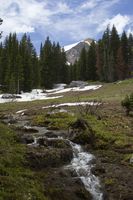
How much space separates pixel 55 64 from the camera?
373 feet

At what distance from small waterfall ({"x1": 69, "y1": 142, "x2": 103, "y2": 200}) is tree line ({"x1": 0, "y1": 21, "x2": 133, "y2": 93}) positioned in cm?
5666

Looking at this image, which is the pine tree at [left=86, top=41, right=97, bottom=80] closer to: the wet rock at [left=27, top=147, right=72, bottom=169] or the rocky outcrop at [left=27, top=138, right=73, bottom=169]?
the rocky outcrop at [left=27, top=138, right=73, bottom=169]

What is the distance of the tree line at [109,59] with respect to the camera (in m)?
100

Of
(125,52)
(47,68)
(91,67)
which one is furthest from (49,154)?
(91,67)

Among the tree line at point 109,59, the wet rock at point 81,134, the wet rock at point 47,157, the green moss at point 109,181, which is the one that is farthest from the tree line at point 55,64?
the green moss at point 109,181

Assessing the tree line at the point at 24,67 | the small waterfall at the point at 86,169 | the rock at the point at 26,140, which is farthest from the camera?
the tree line at the point at 24,67

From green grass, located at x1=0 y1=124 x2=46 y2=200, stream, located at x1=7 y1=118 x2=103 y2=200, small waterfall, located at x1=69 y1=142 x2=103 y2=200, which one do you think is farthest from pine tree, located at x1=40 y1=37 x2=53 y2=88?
green grass, located at x1=0 y1=124 x2=46 y2=200

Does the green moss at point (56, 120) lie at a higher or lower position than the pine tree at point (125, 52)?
lower

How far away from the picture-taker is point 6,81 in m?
85.8

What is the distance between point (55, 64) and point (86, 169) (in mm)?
93855

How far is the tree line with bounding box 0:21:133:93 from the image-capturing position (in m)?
88.1

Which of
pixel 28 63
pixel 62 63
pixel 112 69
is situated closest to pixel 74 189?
pixel 28 63

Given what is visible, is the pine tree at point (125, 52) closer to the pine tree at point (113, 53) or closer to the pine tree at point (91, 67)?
the pine tree at point (113, 53)

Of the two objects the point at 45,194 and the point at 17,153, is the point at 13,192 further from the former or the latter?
the point at 17,153
